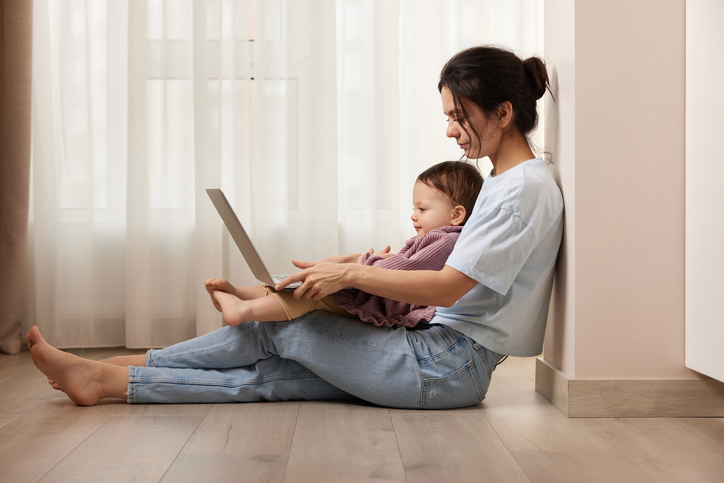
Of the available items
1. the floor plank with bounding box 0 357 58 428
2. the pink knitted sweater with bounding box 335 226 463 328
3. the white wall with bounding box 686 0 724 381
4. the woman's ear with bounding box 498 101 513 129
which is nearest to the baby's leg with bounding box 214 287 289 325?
the pink knitted sweater with bounding box 335 226 463 328

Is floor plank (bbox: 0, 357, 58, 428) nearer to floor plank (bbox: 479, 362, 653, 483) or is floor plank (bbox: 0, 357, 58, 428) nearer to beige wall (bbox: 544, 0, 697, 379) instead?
floor plank (bbox: 479, 362, 653, 483)

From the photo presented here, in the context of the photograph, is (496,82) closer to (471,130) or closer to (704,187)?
(471,130)

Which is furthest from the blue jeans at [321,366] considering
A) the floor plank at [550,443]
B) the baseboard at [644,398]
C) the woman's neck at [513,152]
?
the woman's neck at [513,152]

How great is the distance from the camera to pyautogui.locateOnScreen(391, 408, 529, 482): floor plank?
3.29ft

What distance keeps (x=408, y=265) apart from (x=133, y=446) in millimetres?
705

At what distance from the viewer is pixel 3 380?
1829 millimetres

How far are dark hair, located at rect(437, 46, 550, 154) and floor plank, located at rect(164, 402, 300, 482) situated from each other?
31.8 inches

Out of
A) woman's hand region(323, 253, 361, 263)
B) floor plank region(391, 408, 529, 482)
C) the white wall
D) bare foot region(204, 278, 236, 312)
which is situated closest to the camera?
floor plank region(391, 408, 529, 482)

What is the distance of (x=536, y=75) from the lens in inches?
56.5

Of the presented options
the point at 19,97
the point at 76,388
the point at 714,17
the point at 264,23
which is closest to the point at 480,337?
the point at 714,17

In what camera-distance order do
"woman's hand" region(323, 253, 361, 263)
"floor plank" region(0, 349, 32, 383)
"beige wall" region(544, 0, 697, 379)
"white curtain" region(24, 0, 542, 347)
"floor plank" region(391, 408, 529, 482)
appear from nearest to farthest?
"floor plank" region(391, 408, 529, 482) < "beige wall" region(544, 0, 697, 379) < "woman's hand" region(323, 253, 361, 263) < "floor plank" region(0, 349, 32, 383) < "white curtain" region(24, 0, 542, 347)

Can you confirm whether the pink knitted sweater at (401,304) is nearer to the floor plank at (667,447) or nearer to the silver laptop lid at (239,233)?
the silver laptop lid at (239,233)

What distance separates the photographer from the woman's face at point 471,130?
140cm

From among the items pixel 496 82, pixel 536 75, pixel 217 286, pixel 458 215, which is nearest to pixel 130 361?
pixel 217 286
